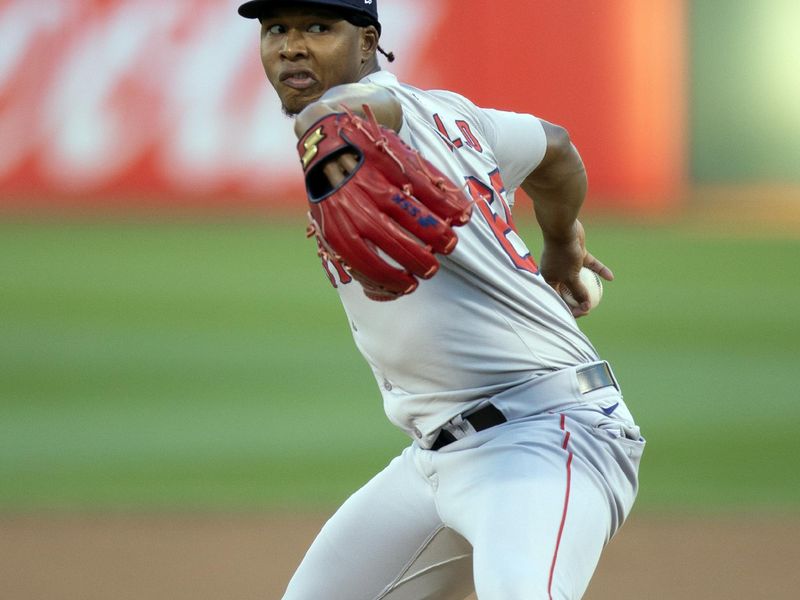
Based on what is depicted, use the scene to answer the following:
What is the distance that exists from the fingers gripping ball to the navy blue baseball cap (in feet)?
1.95

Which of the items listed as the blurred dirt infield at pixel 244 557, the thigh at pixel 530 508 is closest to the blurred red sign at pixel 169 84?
the blurred dirt infield at pixel 244 557

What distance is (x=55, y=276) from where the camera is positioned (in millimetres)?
9156

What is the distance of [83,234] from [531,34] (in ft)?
13.3

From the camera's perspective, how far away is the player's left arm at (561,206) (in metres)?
3.22

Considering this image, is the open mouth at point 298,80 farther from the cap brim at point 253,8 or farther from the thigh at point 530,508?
the thigh at point 530,508

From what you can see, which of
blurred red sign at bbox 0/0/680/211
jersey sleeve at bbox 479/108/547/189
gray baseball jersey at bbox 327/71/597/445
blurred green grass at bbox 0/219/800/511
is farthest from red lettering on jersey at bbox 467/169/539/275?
blurred red sign at bbox 0/0/680/211

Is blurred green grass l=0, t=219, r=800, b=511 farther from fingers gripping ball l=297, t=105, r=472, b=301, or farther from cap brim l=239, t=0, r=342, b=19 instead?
fingers gripping ball l=297, t=105, r=472, b=301

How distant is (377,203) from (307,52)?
29.2 inches

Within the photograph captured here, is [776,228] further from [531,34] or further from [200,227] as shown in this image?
[200,227]

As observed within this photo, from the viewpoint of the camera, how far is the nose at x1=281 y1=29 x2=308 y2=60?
267 centimetres

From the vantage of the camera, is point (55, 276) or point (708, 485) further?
point (55, 276)

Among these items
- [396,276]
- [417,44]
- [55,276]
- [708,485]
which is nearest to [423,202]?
[396,276]

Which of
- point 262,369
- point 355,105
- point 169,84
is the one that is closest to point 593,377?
point 355,105

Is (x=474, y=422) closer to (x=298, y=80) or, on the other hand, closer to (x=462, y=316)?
(x=462, y=316)
